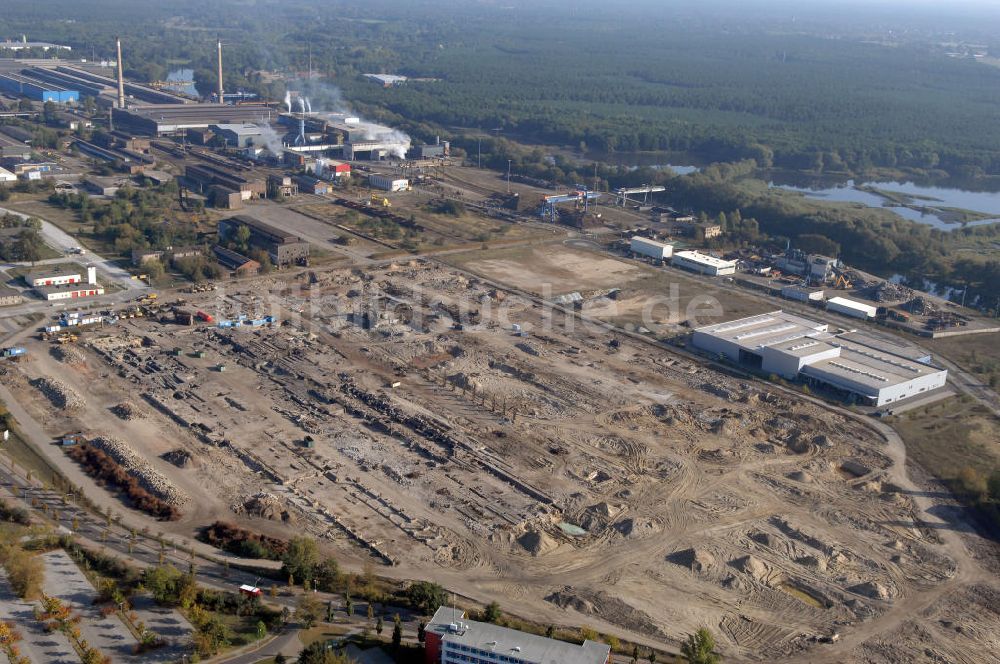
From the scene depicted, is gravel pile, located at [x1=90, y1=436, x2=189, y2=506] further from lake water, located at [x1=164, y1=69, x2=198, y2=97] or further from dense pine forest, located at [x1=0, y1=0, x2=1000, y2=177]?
lake water, located at [x1=164, y1=69, x2=198, y2=97]

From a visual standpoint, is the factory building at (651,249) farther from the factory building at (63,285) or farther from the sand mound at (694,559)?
the sand mound at (694,559)

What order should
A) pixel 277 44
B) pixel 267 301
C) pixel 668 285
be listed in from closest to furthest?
pixel 267 301 < pixel 668 285 < pixel 277 44

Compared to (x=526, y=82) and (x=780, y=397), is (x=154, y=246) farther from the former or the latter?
(x=526, y=82)

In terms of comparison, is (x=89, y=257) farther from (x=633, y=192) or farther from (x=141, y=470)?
(x=633, y=192)

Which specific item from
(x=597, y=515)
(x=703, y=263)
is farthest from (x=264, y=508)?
(x=703, y=263)

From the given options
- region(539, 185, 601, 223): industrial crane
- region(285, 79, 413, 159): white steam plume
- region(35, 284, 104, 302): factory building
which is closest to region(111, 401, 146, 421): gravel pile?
region(35, 284, 104, 302): factory building

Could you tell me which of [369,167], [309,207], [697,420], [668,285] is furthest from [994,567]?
[369,167]

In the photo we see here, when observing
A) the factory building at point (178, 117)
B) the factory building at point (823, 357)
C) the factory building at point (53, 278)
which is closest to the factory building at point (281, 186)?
the factory building at point (178, 117)
